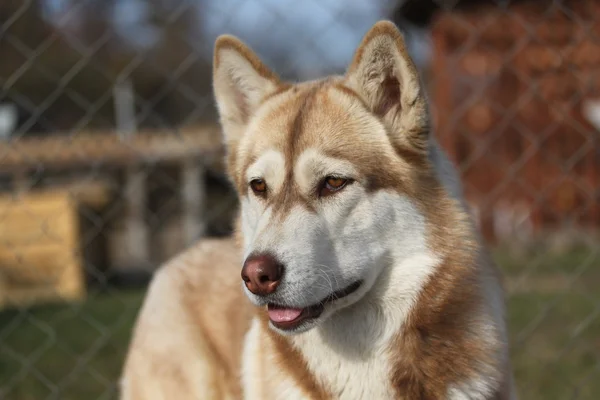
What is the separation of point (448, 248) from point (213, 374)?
1211 millimetres

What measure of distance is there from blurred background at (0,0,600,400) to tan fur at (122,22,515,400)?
0.90 m

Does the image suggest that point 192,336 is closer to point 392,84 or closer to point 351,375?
point 351,375

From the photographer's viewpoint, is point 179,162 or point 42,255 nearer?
point 42,255

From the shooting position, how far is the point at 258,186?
8.43 ft

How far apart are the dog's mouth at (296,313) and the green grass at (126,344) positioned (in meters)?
1.64

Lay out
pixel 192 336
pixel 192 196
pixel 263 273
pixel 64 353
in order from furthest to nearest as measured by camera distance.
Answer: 1. pixel 192 196
2. pixel 64 353
3. pixel 192 336
4. pixel 263 273

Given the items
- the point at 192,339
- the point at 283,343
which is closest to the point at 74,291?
the point at 192,339

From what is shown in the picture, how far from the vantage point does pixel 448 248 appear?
8.00 feet

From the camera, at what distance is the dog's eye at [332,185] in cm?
241

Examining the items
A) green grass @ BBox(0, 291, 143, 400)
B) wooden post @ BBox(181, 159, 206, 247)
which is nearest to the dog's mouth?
green grass @ BBox(0, 291, 143, 400)

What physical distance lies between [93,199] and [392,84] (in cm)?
979

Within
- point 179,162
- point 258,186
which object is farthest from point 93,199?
point 258,186

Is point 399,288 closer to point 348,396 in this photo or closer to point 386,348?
point 386,348

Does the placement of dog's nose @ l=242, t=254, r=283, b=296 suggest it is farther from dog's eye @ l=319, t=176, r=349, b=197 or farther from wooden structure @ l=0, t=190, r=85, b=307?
wooden structure @ l=0, t=190, r=85, b=307
